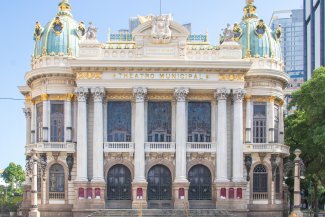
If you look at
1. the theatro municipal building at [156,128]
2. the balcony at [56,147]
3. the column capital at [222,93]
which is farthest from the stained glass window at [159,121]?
the balcony at [56,147]

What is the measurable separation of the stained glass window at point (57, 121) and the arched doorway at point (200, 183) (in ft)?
44.4

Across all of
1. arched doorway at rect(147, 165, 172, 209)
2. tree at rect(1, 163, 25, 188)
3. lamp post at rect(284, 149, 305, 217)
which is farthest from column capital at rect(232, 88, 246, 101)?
tree at rect(1, 163, 25, 188)

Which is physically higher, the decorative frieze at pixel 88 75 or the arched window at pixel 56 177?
the decorative frieze at pixel 88 75

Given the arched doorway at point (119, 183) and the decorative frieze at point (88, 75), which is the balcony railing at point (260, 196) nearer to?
the arched doorway at point (119, 183)

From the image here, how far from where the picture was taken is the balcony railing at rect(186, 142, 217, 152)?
62.7 metres

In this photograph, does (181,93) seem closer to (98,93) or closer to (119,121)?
(119,121)

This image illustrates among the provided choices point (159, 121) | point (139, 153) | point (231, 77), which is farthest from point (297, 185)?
point (159, 121)

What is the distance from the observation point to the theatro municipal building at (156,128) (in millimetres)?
61594

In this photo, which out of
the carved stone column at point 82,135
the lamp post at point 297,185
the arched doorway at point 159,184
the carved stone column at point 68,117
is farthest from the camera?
the carved stone column at point 68,117

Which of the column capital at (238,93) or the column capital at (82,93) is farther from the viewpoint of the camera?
the column capital at (238,93)

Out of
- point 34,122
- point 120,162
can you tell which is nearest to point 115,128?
point 120,162

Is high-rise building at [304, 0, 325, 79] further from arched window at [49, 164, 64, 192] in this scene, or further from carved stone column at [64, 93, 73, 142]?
arched window at [49, 164, 64, 192]

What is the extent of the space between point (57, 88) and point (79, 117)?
4151 mm

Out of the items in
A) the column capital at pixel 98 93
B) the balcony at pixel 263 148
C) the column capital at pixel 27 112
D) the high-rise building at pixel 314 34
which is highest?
the high-rise building at pixel 314 34
